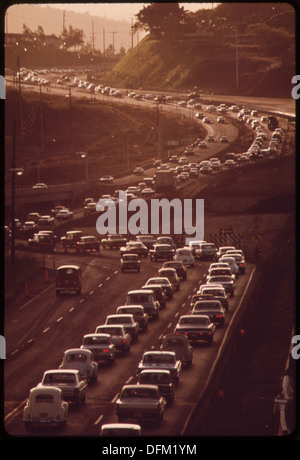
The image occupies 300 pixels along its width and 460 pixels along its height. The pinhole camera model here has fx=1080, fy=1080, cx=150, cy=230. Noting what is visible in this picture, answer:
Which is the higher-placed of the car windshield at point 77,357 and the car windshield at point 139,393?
the car windshield at point 139,393

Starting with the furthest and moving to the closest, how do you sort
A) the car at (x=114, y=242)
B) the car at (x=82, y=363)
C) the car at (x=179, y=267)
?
the car at (x=114, y=242)
the car at (x=179, y=267)
the car at (x=82, y=363)

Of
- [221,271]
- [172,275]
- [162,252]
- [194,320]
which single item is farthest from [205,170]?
[194,320]

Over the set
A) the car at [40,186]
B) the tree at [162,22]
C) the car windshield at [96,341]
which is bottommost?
the car windshield at [96,341]

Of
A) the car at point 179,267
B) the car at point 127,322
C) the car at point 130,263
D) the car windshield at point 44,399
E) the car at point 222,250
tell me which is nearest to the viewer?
the car windshield at point 44,399

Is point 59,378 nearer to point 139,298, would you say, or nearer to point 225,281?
point 139,298

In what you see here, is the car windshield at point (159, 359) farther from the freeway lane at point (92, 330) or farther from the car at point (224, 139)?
the car at point (224, 139)

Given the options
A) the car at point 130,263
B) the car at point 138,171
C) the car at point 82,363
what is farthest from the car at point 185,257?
the car at point 138,171

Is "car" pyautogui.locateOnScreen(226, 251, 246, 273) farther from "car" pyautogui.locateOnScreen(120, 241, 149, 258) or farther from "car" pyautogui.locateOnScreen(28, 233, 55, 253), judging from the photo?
"car" pyautogui.locateOnScreen(28, 233, 55, 253)
